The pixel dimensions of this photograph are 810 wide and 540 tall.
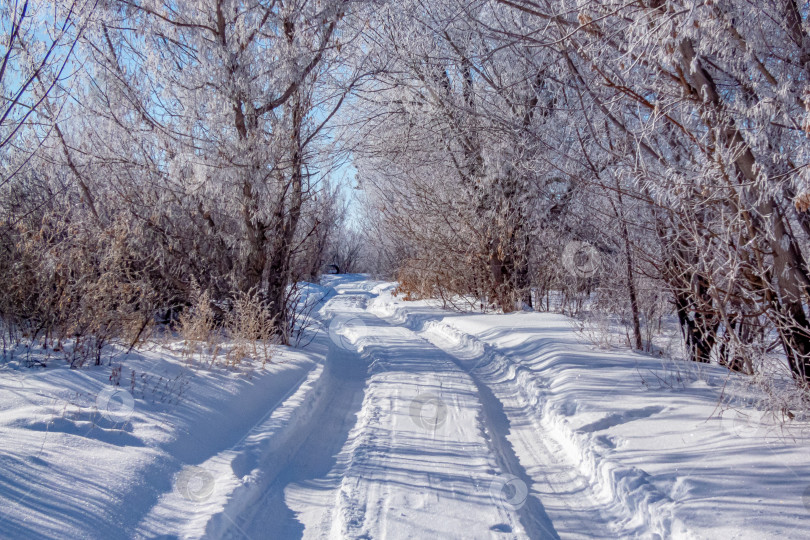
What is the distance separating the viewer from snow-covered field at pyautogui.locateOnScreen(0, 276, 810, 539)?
3328 mm

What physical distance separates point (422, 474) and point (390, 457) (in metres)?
0.44

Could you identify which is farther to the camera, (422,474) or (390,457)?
(390,457)

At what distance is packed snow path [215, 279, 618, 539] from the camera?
3504 millimetres

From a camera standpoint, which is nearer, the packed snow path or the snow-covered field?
the snow-covered field

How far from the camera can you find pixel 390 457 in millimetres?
4598

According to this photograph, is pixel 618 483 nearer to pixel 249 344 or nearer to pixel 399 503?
pixel 399 503

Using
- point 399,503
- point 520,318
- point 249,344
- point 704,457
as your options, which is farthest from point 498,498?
point 520,318

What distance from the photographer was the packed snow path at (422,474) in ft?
11.5

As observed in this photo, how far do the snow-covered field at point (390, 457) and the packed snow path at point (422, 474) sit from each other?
2 centimetres

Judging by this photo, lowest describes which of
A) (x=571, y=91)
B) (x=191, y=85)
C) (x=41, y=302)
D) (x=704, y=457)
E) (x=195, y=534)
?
(x=195, y=534)

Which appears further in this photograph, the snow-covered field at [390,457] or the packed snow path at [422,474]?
the packed snow path at [422,474]

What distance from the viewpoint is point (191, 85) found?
8625 millimetres

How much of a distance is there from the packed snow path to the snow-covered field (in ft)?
0.07

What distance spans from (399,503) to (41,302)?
193 inches
